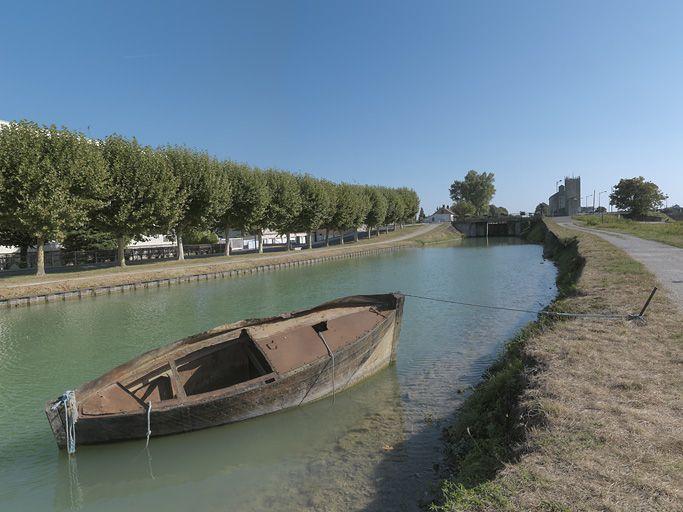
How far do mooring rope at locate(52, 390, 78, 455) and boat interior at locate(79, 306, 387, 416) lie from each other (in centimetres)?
25

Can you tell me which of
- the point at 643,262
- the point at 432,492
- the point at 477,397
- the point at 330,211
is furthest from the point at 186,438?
the point at 330,211

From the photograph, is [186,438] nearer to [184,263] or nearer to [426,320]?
[426,320]

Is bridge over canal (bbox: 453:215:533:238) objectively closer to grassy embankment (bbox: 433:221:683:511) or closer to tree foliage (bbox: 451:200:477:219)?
tree foliage (bbox: 451:200:477:219)

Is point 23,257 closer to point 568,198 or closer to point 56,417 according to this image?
point 56,417

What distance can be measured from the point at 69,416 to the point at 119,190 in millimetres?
33259

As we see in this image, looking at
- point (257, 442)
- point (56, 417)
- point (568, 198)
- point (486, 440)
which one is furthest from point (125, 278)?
point (568, 198)

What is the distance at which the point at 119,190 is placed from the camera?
37438 millimetres

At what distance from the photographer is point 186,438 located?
9.21 m

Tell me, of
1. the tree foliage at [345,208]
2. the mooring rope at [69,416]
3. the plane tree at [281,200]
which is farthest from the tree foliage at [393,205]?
the mooring rope at [69,416]

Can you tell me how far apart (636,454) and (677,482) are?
0.61 m

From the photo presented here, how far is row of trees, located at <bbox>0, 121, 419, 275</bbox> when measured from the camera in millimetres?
30375

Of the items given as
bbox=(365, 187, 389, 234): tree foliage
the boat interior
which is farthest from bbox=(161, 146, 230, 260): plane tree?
bbox=(365, 187, 389, 234): tree foliage

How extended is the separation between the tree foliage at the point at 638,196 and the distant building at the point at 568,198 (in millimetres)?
29420

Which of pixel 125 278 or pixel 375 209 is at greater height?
pixel 375 209
